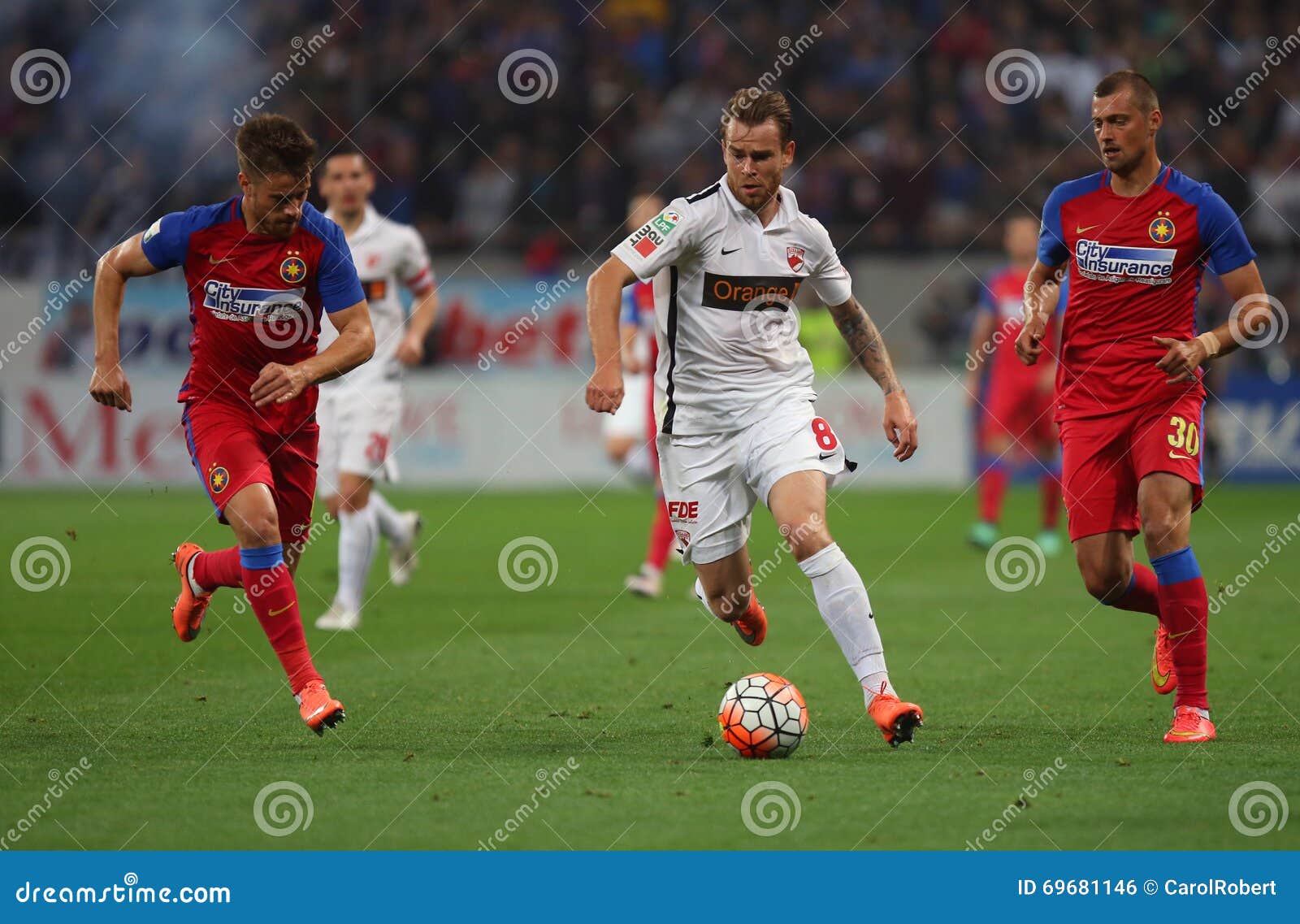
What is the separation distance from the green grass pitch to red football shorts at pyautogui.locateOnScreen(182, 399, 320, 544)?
902 mm

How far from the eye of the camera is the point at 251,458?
6.66 meters

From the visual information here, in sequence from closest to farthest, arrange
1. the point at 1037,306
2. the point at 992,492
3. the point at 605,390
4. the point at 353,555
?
1. the point at 605,390
2. the point at 1037,306
3. the point at 353,555
4. the point at 992,492

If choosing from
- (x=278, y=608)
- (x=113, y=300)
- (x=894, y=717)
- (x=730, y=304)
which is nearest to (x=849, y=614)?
(x=894, y=717)

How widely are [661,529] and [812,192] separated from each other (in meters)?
11.5

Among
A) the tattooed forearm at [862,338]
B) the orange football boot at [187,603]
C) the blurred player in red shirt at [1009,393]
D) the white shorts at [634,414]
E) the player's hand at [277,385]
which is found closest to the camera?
the player's hand at [277,385]

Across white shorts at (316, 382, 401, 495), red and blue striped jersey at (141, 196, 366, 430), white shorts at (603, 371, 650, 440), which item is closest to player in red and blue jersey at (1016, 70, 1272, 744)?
red and blue striped jersey at (141, 196, 366, 430)

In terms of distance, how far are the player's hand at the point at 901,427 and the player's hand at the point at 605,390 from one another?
1115mm

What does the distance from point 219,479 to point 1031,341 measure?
3318 mm

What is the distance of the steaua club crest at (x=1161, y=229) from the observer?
6.60 meters

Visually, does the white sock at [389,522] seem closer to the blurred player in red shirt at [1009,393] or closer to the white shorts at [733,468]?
the white shorts at [733,468]

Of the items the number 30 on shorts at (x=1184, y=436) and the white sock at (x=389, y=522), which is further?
the white sock at (x=389, y=522)

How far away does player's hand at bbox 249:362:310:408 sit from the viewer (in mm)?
6391

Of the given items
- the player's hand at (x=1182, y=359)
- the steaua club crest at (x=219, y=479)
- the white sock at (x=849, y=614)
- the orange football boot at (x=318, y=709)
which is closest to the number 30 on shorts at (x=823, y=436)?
the white sock at (x=849, y=614)

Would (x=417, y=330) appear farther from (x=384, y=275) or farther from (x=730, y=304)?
(x=730, y=304)
